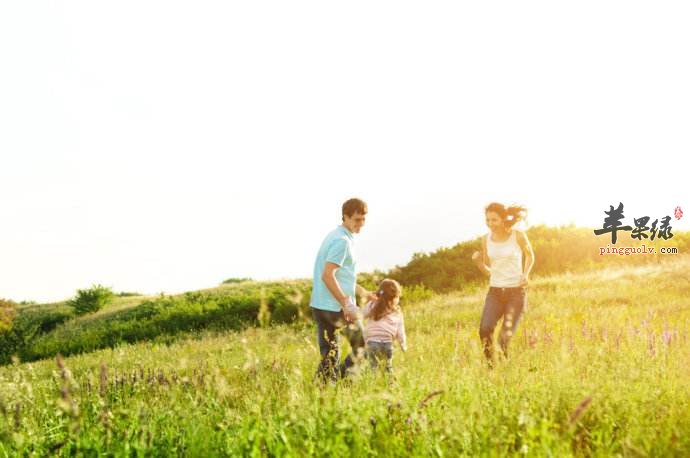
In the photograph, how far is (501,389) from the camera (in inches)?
194

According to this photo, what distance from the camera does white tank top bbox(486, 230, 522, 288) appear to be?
7.45m

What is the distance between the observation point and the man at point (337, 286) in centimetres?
613

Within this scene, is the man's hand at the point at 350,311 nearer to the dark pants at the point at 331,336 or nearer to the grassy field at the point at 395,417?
the dark pants at the point at 331,336

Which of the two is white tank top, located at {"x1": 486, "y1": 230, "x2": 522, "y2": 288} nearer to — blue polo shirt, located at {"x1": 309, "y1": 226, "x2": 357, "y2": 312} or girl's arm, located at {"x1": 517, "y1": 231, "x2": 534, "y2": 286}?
girl's arm, located at {"x1": 517, "y1": 231, "x2": 534, "y2": 286}

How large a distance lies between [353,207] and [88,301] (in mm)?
24047

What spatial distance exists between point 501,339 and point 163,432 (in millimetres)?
4407

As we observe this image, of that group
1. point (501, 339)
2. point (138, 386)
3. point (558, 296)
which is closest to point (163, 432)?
point (138, 386)

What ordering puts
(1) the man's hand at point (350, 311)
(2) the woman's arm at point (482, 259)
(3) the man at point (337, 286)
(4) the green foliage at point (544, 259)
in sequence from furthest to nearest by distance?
(4) the green foliage at point (544, 259) < (2) the woman's arm at point (482, 259) < (3) the man at point (337, 286) < (1) the man's hand at point (350, 311)

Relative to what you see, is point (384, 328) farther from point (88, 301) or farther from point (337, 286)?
point (88, 301)

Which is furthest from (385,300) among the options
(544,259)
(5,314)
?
(5,314)

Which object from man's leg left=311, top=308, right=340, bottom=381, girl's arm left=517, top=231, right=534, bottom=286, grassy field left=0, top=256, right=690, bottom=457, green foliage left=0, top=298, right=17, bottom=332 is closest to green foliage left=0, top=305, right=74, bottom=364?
green foliage left=0, top=298, right=17, bottom=332

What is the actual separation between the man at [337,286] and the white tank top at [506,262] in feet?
6.03

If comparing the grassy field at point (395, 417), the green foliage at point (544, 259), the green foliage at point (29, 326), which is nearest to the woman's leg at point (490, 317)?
the grassy field at point (395, 417)

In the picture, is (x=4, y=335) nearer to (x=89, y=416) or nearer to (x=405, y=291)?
(x=405, y=291)
